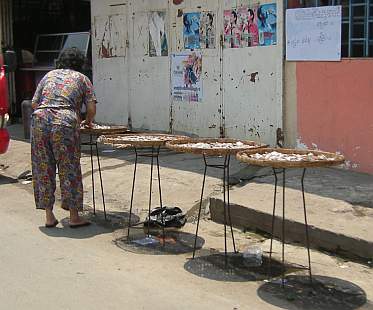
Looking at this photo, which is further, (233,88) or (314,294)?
(233,88)

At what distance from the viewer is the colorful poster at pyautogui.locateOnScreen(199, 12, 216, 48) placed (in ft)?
30.6

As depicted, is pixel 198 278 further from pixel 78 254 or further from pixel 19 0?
pixel 19 0

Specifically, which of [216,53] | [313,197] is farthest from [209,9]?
[313,197]

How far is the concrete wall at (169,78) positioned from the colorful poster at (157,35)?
11 centimetres

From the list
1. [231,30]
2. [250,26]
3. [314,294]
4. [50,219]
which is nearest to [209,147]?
[314,294]

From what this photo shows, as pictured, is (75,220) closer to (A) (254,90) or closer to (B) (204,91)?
(A) (254,90)

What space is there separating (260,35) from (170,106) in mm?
2473

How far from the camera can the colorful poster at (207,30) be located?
931 cm

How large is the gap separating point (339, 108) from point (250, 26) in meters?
2.08

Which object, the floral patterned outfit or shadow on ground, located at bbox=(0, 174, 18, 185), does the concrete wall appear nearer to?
shadow on ground, located at bbox=(0, 174, 18, 185)

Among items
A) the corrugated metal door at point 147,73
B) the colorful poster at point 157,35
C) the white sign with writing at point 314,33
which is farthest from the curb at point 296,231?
the colorful poster at point 157,35

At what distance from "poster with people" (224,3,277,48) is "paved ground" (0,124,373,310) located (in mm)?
2727

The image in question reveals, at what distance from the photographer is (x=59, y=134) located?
5.78m

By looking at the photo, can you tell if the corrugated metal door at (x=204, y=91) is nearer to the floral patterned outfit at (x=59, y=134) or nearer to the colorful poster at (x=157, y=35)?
the colorful poster at (x=157, y=35)
